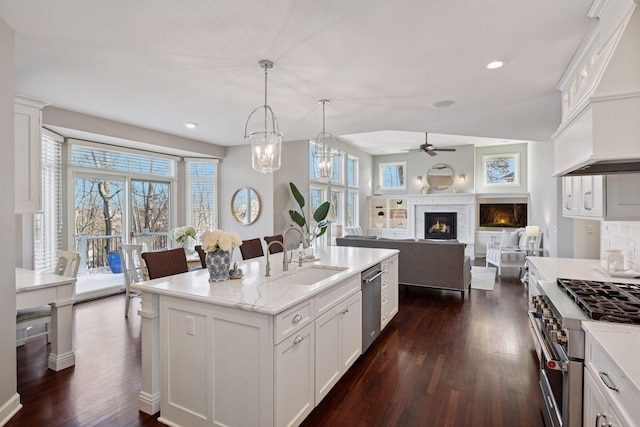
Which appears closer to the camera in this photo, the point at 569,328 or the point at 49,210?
the point at 569,328

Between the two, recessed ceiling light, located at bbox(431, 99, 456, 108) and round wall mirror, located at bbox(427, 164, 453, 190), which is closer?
recessed ceiling light, located at bbox(431, 99, 456, 108)

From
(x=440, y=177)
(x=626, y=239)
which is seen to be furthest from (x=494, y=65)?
(x=440, y=177)

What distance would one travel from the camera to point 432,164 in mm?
10008

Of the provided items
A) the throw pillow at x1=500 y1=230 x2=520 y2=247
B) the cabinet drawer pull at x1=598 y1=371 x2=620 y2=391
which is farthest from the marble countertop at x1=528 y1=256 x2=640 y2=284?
Result: the throw pillow at x1=500 y1=230 x2=520 y2=247

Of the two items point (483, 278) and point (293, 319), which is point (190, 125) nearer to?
point (293, 319)

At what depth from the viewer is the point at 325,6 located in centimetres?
199

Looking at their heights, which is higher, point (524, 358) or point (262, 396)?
point (262, 396)

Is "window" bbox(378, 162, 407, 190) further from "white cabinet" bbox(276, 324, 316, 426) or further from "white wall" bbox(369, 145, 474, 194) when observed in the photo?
"white cabinet" bbox(276, 324, 316, 426)

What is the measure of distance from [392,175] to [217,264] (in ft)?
29.8

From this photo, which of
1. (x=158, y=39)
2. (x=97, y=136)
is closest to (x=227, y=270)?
(x=158, y=39)

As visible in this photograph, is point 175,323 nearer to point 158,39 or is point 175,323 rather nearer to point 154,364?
point 154,364

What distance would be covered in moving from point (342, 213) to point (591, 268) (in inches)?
248

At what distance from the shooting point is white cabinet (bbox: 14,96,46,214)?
8.38 ft

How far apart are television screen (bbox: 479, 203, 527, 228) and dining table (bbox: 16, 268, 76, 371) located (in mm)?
9683
